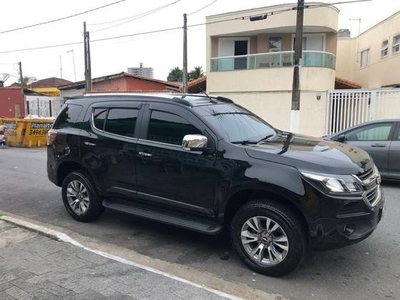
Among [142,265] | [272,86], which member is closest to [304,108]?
[272,86]

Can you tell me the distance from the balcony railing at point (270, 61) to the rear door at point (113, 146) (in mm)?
14616

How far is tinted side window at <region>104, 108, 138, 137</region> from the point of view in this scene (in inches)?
190

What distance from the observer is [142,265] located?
12.7 ft

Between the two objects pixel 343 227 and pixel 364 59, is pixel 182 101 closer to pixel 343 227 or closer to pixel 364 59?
pixel 343 227

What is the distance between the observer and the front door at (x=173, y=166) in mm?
4113

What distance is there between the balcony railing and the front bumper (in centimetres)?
1552

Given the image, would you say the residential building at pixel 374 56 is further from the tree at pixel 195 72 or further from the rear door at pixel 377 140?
the tree at pixel 195 72

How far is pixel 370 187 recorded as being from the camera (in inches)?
147

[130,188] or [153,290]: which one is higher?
[130,188]

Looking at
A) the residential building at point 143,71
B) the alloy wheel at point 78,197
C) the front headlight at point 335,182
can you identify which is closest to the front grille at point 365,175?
the front headlight at point 335,182

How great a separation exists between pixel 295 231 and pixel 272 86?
1570 cm

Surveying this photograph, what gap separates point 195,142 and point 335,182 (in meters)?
1.46

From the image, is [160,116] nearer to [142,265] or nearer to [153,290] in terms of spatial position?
[142,265]

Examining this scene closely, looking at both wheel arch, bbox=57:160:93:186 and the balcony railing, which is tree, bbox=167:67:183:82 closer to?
the balcony railing
